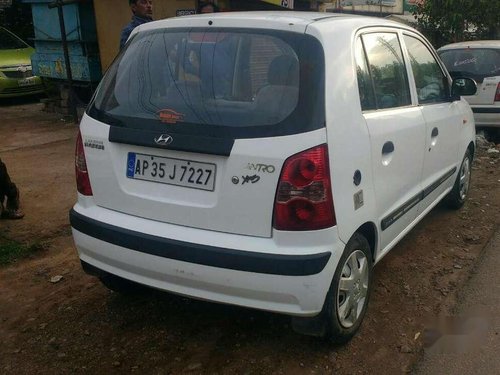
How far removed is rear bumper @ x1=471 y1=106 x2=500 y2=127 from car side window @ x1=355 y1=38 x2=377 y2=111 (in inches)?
217

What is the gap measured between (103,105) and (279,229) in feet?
4.07

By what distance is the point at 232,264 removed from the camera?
253cm

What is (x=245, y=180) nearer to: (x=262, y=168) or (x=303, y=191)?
(x=262, y=168)

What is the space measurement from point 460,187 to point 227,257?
3.31 meters

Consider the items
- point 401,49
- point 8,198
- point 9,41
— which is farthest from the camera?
point 9,41

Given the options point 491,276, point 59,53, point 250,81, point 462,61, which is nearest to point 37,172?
point 59,53

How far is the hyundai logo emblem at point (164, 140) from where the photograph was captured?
268 cm

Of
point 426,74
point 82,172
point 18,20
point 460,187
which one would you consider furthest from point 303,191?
point 18,20

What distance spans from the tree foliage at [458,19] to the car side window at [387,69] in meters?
10.7

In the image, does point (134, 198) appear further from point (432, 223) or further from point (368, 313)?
point (432, 223)

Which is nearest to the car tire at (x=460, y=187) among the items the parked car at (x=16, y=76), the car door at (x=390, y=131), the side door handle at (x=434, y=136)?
the side door handle at (x=434, y=136)

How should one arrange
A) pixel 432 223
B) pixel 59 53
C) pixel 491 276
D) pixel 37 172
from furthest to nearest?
1. pixel 59 53
2. pixel 37 172
3. pixel 432 223
4. pixel 491 276

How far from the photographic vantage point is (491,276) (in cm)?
393

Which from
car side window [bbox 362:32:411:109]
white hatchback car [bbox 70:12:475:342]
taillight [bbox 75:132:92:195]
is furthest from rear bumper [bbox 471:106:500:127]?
taillight [bbox 75:132:92:195]
